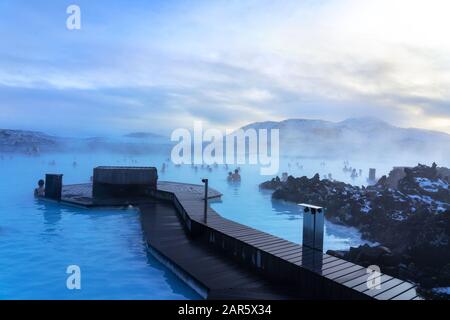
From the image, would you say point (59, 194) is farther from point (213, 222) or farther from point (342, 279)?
point (342, 279)

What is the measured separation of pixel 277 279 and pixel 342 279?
1.74 meters

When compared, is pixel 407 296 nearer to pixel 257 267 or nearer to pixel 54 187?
pixel 257 267

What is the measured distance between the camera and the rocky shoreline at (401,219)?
11.5m

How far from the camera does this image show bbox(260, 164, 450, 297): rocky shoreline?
11492mm

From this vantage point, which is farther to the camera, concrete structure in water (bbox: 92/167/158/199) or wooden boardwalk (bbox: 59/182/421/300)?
concrete structure in water (bbox: 92/167/158/199)

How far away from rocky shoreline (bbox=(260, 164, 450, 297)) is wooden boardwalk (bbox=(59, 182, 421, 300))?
4.99 m

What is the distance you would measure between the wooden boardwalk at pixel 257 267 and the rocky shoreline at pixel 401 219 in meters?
4.99

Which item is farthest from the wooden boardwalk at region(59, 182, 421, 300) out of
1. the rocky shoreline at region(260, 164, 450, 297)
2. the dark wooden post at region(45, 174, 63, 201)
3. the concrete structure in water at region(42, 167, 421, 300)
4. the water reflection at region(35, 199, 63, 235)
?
the dark wooden post at region(45, 174, 63, 201)

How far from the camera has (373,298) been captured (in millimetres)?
5410

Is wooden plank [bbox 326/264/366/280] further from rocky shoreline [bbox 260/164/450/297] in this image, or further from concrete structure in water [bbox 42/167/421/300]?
rocky shoreline [bbox 260/164/450/297]

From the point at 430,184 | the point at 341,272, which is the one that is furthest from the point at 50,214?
the point at 430,184

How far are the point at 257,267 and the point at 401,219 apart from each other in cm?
1349

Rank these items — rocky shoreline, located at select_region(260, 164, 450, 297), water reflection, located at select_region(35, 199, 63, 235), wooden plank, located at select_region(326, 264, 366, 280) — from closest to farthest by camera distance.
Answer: wooden plank, located at select_region(326, 264, 366, 280), rocky shoreline, located at select_region(260, 164, 450, 297), water reflection, located at select_region(35, 199, 63, 235)
